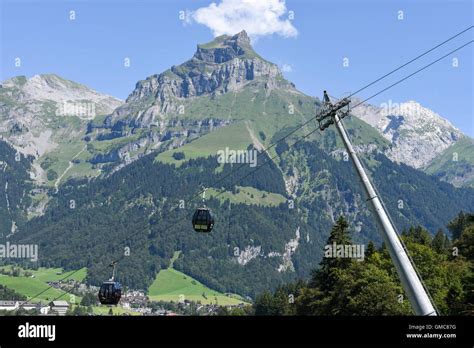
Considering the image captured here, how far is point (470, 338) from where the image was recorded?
1404 cm

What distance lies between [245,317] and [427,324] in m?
4.02

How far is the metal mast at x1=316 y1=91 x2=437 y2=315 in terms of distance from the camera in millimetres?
24422

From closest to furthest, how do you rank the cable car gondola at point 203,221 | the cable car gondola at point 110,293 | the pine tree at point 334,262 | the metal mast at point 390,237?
1. the metal mast at point 390,237
2. the cable car gondola at point 203,221
3. the cable car gondola at point 110,293
4. the pine tree at point 334,262

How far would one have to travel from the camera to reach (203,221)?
42750 millimetres

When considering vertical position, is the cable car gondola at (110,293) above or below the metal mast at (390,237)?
below

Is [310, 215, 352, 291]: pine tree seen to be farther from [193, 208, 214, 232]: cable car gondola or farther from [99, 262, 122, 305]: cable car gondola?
[193, 208, 214, 232]: cable car gondola

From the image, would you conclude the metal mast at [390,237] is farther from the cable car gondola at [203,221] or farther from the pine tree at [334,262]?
the pine tree at [334,262]

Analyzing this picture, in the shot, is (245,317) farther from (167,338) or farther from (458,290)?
(458,290)

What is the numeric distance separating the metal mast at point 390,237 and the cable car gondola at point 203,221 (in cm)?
1413

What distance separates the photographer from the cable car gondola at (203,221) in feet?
Result: 140

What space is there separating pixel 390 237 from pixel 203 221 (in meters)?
18.5

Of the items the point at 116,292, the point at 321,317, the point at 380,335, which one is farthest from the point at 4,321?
the point at 116,292

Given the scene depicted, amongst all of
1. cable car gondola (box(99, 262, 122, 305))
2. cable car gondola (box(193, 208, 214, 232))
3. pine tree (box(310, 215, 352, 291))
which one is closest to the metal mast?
cable car gondola (box(193, 208, 214, 232))

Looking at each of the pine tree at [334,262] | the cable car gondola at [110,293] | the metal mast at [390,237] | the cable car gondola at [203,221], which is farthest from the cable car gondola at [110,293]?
the pine tree at [334,262]
